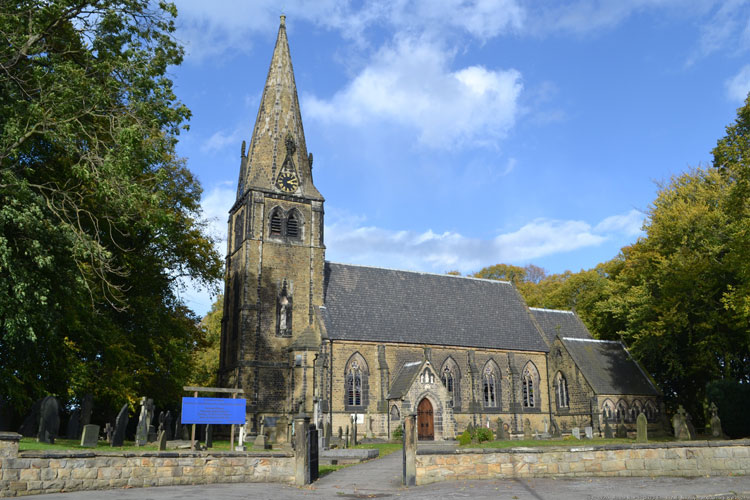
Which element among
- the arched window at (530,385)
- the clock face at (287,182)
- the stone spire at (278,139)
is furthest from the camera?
the arched window at (530,385)

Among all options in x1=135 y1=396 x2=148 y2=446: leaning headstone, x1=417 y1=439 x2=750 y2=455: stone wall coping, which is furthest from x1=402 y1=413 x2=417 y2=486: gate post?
x1=135 y1=396 x2=148 y2=446: leaning headstone

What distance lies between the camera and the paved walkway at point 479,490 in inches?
406

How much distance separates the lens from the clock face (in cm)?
3600

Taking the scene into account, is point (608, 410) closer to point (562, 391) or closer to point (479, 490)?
point (562, 391)

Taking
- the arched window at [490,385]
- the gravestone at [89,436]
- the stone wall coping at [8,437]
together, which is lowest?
the gravestone at [89,436]

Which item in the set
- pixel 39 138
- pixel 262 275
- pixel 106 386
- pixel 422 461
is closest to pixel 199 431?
pixel 262 275

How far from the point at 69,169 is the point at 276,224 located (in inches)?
677

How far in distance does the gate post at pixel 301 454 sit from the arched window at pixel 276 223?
875 inches

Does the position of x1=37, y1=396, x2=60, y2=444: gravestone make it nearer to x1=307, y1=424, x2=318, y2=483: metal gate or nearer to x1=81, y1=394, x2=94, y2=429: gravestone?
x1=81, y1=394, x2=94, y2=429: gravestone

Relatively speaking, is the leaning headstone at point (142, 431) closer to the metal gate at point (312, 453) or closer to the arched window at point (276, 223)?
the metal gate at point (312, 453)

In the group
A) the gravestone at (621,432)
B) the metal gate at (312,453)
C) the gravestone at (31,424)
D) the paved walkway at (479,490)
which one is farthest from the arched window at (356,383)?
the paved walkway at (479,490)

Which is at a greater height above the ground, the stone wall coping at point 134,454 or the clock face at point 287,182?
the clock face at point 287,182

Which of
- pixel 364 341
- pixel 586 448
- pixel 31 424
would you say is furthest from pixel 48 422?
pixel 364 341

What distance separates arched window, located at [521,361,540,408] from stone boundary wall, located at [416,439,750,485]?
25.3m
